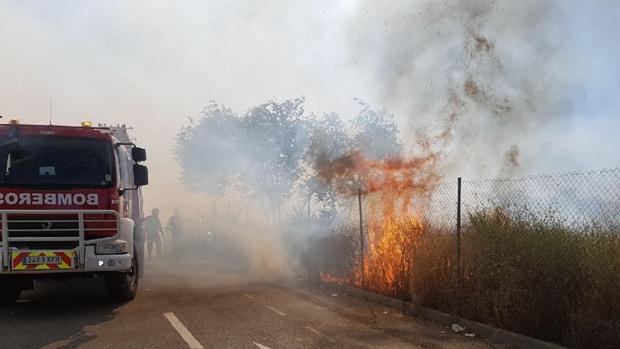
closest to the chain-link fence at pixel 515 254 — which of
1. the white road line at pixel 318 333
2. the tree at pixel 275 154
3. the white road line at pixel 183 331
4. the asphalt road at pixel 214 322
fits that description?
the asphalt road at pixel 214 322

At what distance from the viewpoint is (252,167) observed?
18078 millimetres

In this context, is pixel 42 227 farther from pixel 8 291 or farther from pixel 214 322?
pixel 214 322

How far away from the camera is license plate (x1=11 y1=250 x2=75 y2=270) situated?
8180mm

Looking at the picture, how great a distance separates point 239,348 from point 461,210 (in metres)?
3.72

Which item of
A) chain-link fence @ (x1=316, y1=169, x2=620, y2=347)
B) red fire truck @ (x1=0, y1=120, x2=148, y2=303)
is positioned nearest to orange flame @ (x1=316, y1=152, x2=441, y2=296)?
chain-link fence @ (x1=316, y1=169, x2=620, y2=347)

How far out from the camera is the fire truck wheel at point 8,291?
9.31 m

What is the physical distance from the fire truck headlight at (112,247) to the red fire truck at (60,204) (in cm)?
1

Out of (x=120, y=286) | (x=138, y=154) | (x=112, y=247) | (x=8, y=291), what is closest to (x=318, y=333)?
(x=112, y=247)

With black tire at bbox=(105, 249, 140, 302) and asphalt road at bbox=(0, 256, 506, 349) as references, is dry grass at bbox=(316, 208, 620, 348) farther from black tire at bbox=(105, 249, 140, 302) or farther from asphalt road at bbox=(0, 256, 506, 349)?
black tire at bbox=(105, 249, 140, 302)

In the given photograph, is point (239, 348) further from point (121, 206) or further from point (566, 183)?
point (566, 183)

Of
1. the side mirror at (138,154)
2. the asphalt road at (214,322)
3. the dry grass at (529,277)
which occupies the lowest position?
the asphalt road at (214,322)

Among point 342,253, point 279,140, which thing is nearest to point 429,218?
point 342,253

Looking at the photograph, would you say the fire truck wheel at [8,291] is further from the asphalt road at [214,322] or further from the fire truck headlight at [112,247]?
the fire truck headlight at [112,247]

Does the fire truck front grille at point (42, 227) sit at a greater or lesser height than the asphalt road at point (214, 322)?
greater
